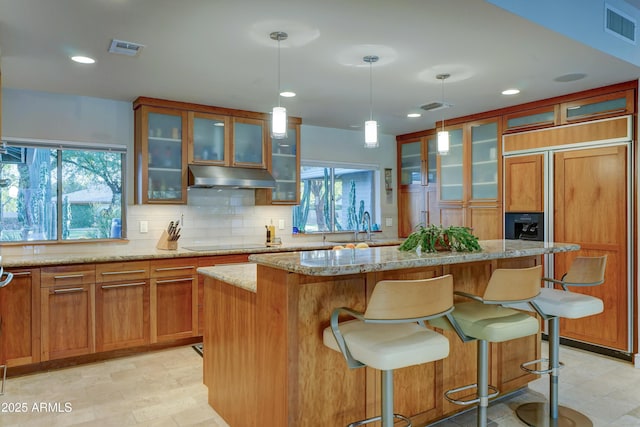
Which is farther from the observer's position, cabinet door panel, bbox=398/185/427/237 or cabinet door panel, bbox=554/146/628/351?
cabinet door panel, bbox=398/185/427/237

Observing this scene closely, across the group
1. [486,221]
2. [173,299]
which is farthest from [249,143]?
[486,221]

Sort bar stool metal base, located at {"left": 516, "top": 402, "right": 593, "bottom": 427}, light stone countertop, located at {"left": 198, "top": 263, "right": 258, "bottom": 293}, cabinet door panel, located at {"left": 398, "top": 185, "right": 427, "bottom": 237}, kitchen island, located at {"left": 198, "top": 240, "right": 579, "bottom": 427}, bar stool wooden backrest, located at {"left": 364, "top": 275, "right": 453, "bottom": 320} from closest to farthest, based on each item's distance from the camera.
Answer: bar stool wooden backrest, located at {"left": 364, "top": 275, "right": 453, "bottom": 320} < kitchen island, located at {"left": 198, "top": 240, "right": 579, "bottom": 427} < light stone countertop, located at {"left": 198, "top": 263, "right": 258, "bottom": 293} < bar stool metal base, located at {"left": 516, "top": 402, "right": 593, "bottom": 427} < cabinet door panel, located at {"left": 398, "top": 185, "right": 427, "bottom": 237}

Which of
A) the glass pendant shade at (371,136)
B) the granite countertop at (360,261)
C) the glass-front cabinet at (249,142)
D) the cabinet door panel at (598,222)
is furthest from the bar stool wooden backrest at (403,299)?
the glass-front cabinet at (249,142)

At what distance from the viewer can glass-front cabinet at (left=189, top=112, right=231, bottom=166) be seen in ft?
14.7

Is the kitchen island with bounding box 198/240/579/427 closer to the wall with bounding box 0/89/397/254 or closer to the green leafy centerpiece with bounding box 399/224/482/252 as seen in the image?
the green leafy centerpiece with bounding box 399/224/482/252

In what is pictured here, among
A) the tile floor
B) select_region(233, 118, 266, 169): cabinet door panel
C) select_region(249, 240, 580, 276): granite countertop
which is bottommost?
the tile floor

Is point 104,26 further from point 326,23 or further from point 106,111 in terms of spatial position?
point 106,111

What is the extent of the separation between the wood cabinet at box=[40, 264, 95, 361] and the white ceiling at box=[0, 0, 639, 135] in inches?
63.6

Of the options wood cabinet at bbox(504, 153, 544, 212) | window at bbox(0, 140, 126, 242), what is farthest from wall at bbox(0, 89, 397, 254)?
wood cabinet at bbox(504, 153, 544, 212)

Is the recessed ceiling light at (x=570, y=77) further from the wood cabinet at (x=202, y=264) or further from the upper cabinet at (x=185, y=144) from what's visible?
the wood cabinet at (x=202, y=264)

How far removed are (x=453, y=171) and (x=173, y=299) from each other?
11.3 feet

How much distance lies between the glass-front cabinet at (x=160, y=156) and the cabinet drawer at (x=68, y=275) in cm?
87

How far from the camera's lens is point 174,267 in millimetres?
4047

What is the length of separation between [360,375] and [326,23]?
6.45 feet
